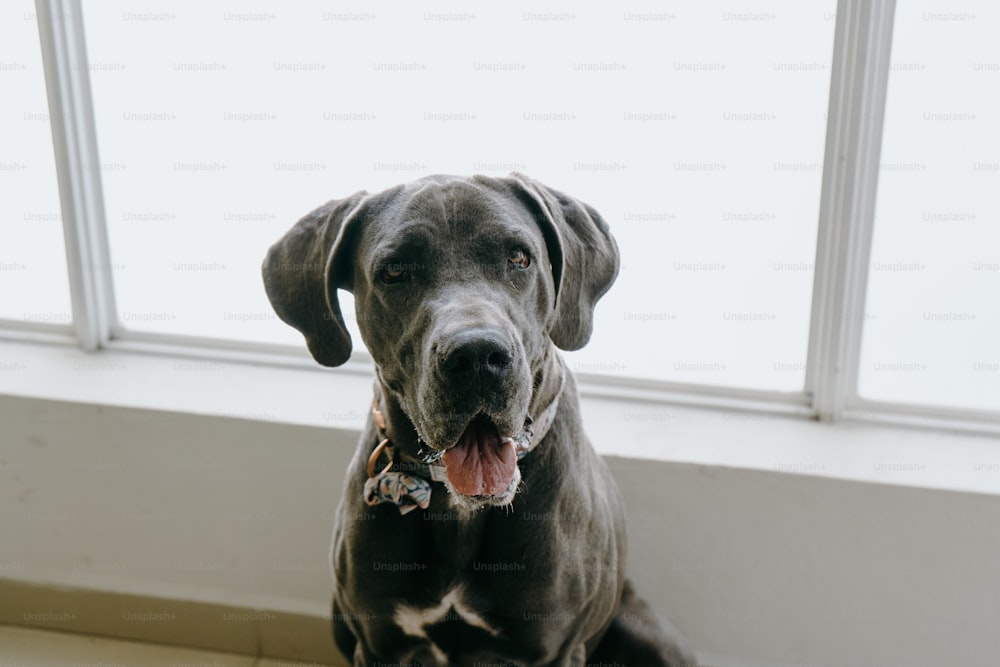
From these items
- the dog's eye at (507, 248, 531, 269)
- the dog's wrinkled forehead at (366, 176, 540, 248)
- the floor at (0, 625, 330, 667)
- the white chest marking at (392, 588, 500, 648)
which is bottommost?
the floor at (0, 625, 330, 667)

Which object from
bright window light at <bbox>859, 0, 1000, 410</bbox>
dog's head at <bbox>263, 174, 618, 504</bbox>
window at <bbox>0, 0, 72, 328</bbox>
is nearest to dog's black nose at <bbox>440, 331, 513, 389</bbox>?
dog's head at <bbox>263, 174, 618, 504</bbox>

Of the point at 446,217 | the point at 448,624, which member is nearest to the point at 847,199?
the point at 446,217

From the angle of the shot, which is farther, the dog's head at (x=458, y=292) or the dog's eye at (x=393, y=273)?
the dog's eye at (x=393, y=273)

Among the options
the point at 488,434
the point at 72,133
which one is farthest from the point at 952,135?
the point at 72,133

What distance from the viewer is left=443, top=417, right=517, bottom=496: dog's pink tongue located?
1.49 metres

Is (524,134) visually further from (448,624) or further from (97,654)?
(97,654)

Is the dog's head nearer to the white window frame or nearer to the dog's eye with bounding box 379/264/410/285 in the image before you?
the dog's eye with bounding box 379/264/410/285

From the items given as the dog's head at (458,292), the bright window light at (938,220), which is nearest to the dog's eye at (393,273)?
the dog's head at (458,292)

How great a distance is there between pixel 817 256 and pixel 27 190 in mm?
2034

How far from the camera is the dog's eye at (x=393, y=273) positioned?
1.55 metres

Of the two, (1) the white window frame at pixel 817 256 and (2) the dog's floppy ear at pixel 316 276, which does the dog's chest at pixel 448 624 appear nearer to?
(2) the dog's floppy ear at pixel 316 276

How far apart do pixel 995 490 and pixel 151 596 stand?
6.58 feet

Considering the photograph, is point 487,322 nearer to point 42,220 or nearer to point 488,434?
point 488,434

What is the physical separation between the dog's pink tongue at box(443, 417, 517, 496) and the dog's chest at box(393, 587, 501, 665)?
27 cm
